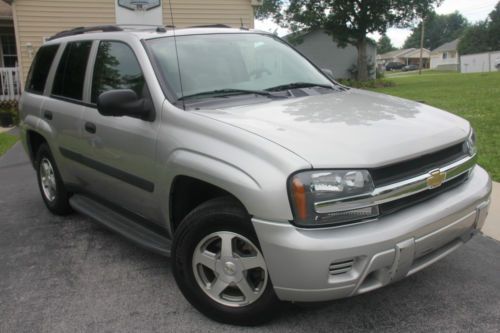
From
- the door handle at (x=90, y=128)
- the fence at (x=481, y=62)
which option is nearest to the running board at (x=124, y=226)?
the door handle at (x=90, y=128)

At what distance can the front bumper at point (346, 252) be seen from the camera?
2.54 metres

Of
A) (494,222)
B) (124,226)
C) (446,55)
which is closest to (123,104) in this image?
(124,226)

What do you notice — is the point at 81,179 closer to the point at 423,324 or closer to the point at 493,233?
the point at 423,324

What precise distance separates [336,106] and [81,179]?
2.38 metres

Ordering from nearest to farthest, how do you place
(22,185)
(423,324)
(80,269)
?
(423,324) < (80,269) < (22,185)

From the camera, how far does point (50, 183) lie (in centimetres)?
534

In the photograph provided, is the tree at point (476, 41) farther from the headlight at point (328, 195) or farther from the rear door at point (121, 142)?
the headlight at point (328, 195)

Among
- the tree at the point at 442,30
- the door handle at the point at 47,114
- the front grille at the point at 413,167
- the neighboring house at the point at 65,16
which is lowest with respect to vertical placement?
the front grille at the point at 413,167

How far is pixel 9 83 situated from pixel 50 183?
1140 centimetres

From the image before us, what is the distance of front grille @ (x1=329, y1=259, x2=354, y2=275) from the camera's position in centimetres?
256

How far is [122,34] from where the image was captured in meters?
4.04

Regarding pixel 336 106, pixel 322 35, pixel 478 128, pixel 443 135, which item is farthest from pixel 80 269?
pixel 322 35

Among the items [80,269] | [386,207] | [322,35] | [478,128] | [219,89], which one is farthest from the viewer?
[322,35]

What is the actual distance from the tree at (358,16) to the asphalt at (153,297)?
27.9 meters
